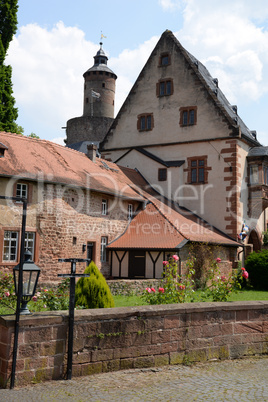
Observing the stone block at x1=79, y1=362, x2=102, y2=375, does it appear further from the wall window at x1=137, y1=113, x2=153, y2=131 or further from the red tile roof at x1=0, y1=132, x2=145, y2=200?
the wall window at x1=137, y1=113, x2=153, y2=131

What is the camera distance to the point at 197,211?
26266mm

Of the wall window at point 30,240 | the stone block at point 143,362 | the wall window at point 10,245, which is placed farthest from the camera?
the wall window at point 30,240

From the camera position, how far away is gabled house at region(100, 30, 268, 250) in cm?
2545

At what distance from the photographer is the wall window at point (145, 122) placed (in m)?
28.0

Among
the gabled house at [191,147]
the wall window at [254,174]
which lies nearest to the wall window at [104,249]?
the gabled house at [191,147]

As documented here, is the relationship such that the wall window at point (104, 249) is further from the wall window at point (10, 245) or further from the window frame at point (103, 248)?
the wall window at point (10, 245)

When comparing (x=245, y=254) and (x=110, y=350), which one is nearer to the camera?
(x=110, y=350)

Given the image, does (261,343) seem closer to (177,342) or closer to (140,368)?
(177,342)

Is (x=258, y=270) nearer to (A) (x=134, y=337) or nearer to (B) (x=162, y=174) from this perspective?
(B) (x=162, y=174)

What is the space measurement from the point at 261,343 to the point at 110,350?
9.93 feet

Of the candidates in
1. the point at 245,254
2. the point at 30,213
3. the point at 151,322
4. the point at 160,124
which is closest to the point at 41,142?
the point at 30,213

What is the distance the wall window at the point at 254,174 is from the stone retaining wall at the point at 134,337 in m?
19.2

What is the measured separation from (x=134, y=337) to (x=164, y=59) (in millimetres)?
23594

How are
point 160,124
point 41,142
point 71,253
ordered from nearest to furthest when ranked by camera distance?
1. point 71,253
2. point 41,142
3. point 160,124
